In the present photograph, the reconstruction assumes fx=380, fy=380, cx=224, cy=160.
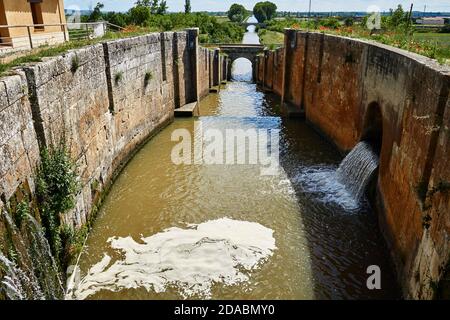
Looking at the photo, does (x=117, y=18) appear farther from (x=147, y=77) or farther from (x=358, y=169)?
(x=358, y=169)

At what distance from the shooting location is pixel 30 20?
1445 cm

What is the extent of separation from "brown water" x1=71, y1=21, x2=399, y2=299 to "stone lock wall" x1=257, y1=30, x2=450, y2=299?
0.86 metres

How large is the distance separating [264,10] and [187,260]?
11490 centimetres

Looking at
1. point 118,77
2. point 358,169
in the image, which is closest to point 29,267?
point 118,77

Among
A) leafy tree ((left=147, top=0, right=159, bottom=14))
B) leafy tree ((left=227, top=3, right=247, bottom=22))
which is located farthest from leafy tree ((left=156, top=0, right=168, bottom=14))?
leafy tree ((left=227, top=3, right=247, bottom=22))

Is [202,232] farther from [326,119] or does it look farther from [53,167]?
[326,119]

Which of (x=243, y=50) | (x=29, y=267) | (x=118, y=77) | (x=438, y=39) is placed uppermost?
(x=438, y=39)

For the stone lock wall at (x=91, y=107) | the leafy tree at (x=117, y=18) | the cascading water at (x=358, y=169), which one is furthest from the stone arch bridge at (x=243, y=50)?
the cascading water at (x=358, y=169)

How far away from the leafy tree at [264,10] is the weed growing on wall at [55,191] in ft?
374

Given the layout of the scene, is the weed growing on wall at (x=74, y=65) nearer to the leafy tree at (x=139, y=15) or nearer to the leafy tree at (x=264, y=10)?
the leafy tree at (x=139, y=15)

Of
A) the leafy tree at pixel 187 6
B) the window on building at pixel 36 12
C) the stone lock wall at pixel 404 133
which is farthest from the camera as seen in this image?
the leafy tree at pixel 187 6

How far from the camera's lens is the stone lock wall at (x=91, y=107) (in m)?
5.67

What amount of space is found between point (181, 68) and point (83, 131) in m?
10.3
